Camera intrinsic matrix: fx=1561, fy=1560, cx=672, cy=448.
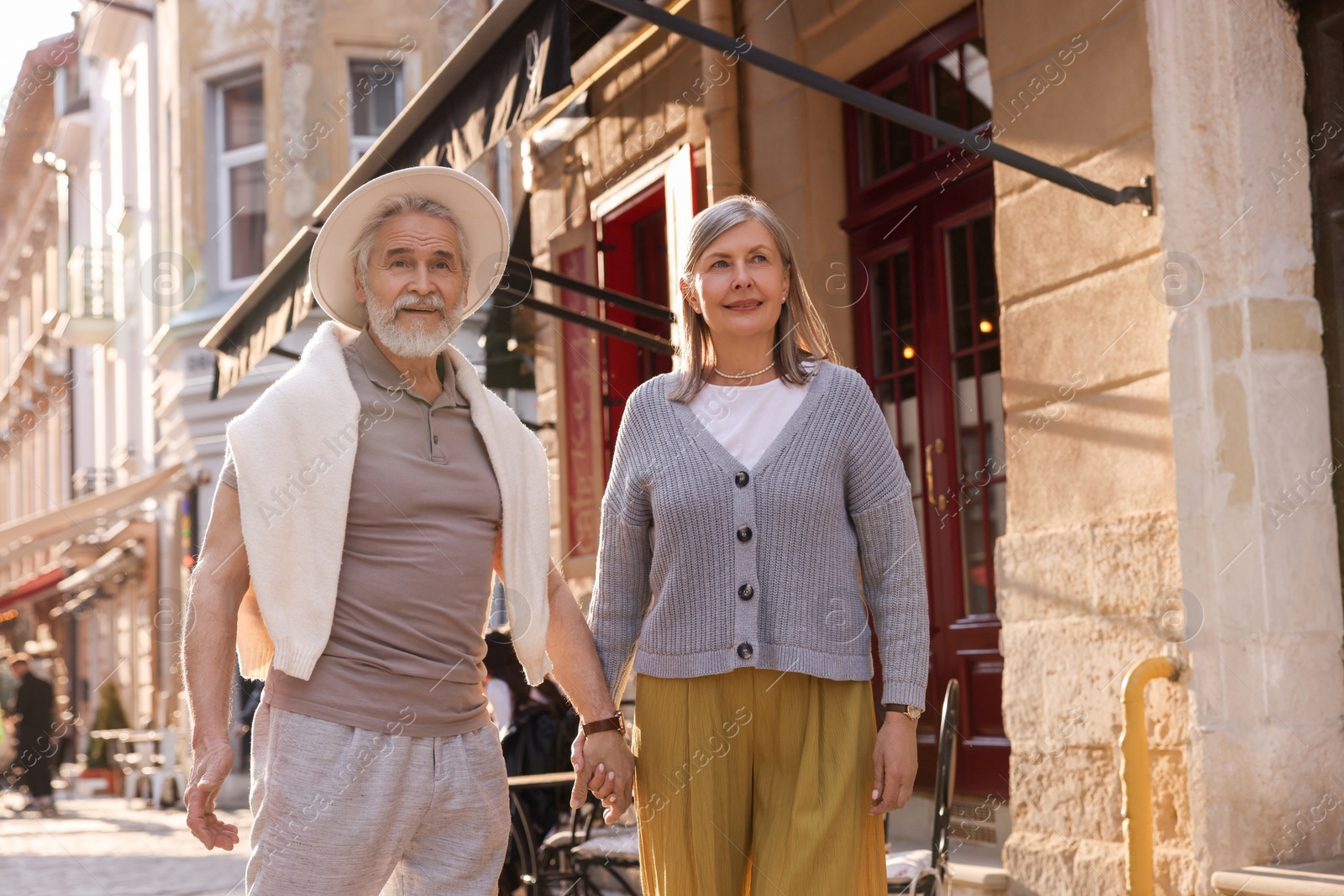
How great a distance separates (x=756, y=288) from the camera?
10.4 ft

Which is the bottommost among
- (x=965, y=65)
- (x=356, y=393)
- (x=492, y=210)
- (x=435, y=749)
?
(x=435, y=749)

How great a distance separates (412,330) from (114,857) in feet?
32.9

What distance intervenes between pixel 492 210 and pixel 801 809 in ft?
4.58

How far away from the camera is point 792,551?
304 centimetres

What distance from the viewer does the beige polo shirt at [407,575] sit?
9.30ft

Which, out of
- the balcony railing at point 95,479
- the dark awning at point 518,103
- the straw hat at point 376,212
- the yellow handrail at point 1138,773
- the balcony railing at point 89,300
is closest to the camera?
the straw hat at point 376,212

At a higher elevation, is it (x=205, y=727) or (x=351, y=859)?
(x=205, y=727)

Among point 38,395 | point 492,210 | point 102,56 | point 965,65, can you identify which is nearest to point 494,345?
point 965,65

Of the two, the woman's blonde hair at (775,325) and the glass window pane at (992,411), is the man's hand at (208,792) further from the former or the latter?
the glass window pane at (992,411)

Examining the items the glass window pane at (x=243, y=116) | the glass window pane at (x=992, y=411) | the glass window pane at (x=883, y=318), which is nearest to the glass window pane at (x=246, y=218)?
the glass window pane at (x=243, y=116)

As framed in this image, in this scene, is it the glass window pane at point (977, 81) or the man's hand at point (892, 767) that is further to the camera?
the glass window pane at point (977, 81)

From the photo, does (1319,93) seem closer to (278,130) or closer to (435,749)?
(435,749)

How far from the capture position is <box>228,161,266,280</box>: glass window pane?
17891mm

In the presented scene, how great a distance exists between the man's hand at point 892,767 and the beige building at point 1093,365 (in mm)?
1883
